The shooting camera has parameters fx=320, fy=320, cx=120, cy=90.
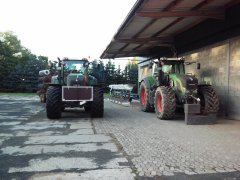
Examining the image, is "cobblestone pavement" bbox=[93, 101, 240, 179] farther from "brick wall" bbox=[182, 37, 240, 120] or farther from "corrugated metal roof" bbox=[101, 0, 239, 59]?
"corrugated metal roof" bbox=[101, 0, 239, 59]

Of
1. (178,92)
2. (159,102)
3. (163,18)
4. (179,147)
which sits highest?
(163,18)

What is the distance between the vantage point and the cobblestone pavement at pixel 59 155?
4.72 meters

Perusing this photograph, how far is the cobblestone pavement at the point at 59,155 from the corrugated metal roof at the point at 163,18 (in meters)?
4.37

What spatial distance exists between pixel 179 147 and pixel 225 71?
6.45 meters

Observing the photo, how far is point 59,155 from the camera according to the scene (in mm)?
5836

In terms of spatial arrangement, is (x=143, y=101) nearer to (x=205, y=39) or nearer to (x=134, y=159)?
(x=205, y=39)

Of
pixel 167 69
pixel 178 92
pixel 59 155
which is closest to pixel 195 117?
pixel 178 92

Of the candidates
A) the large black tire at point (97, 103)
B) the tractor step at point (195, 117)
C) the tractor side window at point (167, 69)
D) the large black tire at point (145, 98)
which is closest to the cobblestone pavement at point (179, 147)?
the tractor step at point (195, 117)

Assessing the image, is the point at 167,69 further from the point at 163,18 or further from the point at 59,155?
the point at 59,155

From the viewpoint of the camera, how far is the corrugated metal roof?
10.2 meters

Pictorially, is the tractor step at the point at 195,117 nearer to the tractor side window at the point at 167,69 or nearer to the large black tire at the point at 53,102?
the tractor side window at the point at 167,69

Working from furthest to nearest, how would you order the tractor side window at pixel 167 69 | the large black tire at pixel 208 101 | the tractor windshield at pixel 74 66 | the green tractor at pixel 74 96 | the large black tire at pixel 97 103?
the tractor windshield at pixel 74 66 < the tractor side window at pixel 167 69 < the large black tire at pixel 97 103 < the green tractor at pixel 74 96 < the large black tire at pixel 208 101

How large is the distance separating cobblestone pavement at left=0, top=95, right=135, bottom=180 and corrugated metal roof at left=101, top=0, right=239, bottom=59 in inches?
172

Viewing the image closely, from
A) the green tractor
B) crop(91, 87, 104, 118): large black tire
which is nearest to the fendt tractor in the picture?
crop(91, 87, 104, 118): large black tire
